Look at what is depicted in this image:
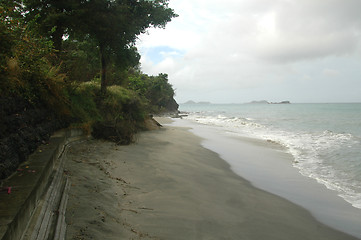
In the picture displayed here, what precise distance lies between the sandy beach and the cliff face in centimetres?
98

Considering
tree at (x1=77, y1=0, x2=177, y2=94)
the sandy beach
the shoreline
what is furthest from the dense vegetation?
the shoreline

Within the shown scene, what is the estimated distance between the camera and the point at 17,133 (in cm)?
381

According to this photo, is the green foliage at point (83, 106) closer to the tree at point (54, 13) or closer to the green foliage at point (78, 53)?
the green foliage at point (78, 53)

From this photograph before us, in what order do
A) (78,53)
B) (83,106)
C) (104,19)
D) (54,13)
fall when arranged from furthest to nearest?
(78,53), (104,19), (83,106), (54,13)

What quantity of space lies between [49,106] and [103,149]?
7.62 ft

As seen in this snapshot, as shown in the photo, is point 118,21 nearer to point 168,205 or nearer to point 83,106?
point 83,106

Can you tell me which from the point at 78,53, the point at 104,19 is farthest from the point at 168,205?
the point at 78,53

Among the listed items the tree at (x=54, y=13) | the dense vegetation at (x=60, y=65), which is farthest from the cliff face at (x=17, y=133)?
the tree at (x=54, y=13)

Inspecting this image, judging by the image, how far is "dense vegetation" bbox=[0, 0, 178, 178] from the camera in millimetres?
3913

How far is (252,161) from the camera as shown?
368 inches

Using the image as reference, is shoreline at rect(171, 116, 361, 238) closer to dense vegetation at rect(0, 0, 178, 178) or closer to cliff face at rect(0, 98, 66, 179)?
dense vegetation at rect(0, 0, 178, 178)

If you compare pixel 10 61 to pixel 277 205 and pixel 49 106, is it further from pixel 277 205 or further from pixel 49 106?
pixel 277 205

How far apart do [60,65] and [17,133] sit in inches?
180

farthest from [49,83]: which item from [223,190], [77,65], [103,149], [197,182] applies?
[77,65]
